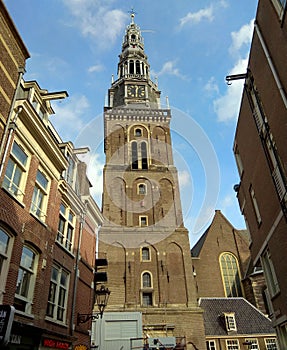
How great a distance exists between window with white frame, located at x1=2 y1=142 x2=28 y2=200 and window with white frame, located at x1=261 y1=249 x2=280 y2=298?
969 centimetres

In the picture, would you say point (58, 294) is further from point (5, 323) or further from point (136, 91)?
point (136, 91)

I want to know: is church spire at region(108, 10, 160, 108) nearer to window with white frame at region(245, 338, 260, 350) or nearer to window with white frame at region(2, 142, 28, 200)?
window with white frame at region(245, 338, 260, 350)

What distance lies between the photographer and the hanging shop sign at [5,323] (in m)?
5.43

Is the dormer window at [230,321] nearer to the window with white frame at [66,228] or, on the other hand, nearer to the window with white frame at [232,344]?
the window with white frame at [232,344]

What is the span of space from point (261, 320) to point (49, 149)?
2678cm

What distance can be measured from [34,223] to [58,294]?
291 cm

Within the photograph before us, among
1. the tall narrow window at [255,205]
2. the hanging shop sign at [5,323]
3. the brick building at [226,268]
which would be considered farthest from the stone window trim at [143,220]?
the hanging shop sign at [5,323]

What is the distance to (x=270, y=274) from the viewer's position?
1239 centimetres

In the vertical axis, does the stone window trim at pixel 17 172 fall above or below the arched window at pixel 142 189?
below

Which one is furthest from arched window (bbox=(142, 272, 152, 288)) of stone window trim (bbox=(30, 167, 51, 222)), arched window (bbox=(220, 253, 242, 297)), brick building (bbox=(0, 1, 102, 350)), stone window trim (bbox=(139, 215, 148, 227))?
stone window trim (bbox=(30, 167, 51, 222))

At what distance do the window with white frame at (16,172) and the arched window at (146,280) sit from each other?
2082 cm

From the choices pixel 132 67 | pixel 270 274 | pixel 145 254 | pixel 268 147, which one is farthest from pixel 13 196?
pixel 132 67

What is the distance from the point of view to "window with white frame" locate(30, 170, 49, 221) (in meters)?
10.0

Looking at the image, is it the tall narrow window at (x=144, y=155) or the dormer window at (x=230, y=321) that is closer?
the dormer window at (x=230, y=321)
